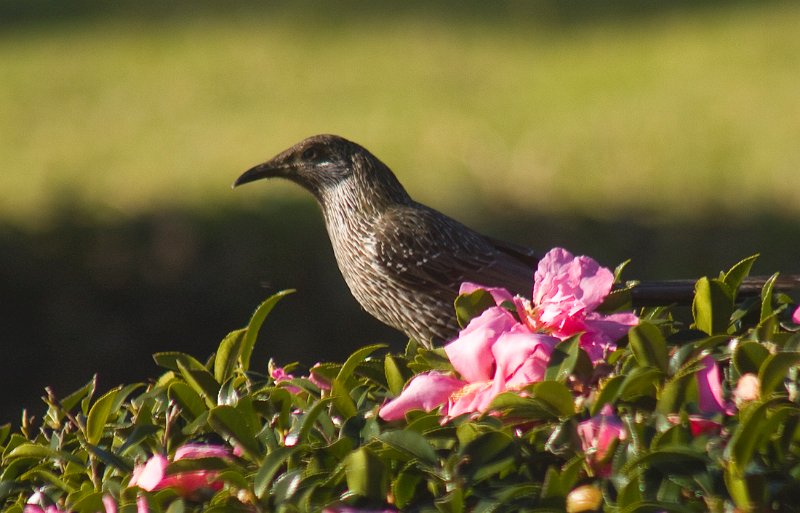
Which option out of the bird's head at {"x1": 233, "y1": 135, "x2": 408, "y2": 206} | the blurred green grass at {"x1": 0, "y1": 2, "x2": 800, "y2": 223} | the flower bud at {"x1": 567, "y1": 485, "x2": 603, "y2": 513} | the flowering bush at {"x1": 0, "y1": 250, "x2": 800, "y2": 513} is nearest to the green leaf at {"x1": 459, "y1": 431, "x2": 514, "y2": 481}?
the flowering bush at {"x1": 0, "y1": 250, "x2": 800, "y2": 513}

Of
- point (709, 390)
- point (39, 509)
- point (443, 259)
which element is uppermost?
point (709, 390)

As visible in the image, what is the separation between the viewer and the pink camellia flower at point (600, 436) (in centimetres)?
183

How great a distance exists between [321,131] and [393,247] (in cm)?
565

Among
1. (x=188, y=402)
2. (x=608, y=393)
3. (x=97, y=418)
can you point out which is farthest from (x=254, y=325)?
(x=608, y=393)

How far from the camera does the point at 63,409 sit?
2453 millimetres

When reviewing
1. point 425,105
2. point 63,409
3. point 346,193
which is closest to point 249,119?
point 425,105

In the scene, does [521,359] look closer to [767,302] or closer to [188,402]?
[767,302]

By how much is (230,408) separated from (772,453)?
0.84 m

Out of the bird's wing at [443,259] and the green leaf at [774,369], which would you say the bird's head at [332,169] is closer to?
the bird's wing at [443,259]

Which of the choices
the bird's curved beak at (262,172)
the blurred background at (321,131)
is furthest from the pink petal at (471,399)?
the blurred background at (321,131)

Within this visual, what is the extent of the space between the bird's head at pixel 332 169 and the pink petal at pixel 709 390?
317 centimetres

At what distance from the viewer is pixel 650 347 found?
1.99 meters

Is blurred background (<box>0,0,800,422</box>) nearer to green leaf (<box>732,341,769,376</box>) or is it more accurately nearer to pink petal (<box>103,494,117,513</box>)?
pink petal (<box>103,494,117,513</box>)

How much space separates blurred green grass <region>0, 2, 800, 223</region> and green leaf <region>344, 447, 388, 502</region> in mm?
5049
